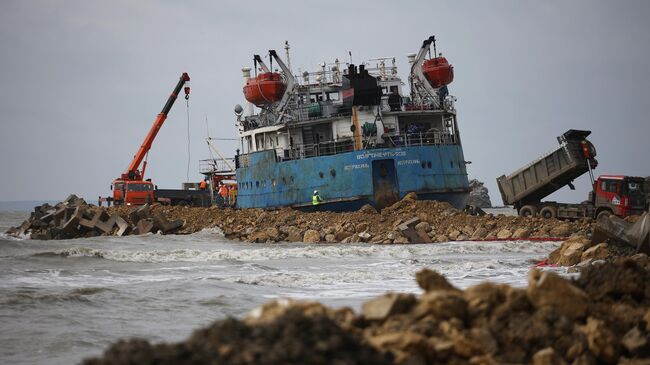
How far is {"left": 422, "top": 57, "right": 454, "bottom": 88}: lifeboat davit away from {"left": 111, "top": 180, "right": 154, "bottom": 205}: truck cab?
16669mm

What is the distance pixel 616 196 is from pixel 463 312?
22784 millimetres

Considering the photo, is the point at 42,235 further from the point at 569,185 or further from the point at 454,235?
the point at 569,185

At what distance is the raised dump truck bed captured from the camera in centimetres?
3017

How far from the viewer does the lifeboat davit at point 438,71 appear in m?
40.0

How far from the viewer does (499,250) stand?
78.4 ft

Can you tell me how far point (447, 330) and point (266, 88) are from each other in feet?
110

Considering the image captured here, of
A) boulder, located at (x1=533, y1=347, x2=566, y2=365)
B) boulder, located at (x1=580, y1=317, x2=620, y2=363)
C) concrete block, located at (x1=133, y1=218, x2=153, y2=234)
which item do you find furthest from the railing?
boulder, located at (x1=533, y1=347, x2=566, y2=365)

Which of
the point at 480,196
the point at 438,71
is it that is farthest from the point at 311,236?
the point at 480,196

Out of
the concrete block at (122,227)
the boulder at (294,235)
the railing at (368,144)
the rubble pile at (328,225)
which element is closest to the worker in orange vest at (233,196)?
the rubble pile at (328,225)

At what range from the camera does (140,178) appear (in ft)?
172

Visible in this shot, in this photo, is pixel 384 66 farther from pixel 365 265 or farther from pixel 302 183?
pixel 365 265

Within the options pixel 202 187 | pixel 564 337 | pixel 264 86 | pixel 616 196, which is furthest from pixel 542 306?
pixel 202 187

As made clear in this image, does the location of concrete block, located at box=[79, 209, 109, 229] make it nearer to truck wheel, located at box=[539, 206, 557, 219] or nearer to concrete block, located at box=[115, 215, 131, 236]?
concrete block, located at box=[115, 215, 131, 236]

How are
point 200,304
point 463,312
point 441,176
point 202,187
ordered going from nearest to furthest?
point 463,312 < point 200,304 < point 441,176 < point 202,187
